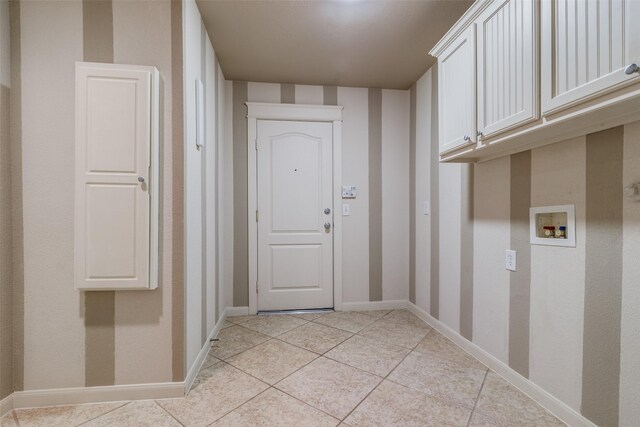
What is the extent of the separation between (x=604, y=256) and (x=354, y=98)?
260 centimetres

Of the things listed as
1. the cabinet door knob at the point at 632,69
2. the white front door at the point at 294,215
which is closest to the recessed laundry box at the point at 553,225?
the cabinet door knob at the point at 632,69

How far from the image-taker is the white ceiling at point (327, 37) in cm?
193

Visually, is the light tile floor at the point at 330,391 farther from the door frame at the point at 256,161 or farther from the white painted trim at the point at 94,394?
the door frame at the point at 256,161

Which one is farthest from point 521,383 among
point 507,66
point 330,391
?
point 507,66

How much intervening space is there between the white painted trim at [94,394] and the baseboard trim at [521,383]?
2.05 meters

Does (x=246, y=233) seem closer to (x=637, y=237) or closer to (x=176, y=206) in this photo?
(x=176, y=206)

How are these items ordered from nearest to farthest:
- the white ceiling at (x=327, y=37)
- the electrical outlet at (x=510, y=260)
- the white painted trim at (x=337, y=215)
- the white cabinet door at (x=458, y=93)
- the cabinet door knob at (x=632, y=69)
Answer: the cabinet door knob at (x=632, y=69)
the white cabinet door at (x=458, y=93)
the electrical outlet at (x=510, y=260)
the white ceiling at (x=327, y=37)
the white painted trim at (x=337, y=215)

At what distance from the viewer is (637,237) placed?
118 centimetres

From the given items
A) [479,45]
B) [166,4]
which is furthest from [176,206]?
[479,45]

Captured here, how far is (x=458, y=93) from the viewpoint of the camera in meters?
1.79

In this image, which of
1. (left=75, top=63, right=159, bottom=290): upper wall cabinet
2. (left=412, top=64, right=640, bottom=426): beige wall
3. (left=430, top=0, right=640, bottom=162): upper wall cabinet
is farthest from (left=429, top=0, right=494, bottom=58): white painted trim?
(left=75, top=63, right=159, bottom=290): upper wall cabinet

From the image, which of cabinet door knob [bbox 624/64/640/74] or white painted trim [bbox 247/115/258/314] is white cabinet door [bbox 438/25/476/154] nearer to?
cabinet door knob [bbox 624/64/640/74]

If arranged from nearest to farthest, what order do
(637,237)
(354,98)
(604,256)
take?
(637,237) < (604,256) < (354,98)

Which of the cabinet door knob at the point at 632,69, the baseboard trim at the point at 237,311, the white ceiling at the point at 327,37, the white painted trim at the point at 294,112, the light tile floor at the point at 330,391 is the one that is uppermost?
the white ceiling at the point at 327,37
